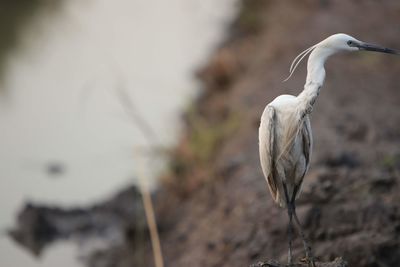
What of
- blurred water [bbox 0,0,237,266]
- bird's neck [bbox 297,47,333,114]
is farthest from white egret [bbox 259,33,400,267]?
blurred water [bbox 0,0,237,266]

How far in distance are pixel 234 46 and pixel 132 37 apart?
194 cm

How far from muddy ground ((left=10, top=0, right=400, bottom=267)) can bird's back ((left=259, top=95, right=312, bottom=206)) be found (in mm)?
886

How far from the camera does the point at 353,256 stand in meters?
5.52

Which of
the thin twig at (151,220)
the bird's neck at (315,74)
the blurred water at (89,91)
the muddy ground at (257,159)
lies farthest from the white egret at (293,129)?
the blurred water at (89,91)

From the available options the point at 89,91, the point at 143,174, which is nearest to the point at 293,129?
the point at 143,174

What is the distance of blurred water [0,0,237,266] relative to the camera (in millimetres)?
8688

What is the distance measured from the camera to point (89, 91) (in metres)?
10.7

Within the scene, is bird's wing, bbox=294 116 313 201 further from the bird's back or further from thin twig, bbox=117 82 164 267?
thin twig, bbox=117 82 164 267

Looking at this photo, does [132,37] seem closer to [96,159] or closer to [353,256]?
[96,159]

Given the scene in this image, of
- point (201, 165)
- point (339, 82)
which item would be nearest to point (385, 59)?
point (339, 82)

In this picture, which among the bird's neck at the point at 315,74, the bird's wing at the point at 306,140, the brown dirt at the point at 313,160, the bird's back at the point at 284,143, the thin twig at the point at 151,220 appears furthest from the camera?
the thin twig at the point at 151,220

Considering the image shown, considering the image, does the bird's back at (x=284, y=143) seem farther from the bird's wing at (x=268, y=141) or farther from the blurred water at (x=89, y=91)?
the blurred water at (x=89, y=91)

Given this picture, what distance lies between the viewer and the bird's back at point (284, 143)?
4711 millimetres

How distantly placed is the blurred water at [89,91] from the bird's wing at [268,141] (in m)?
3.29
